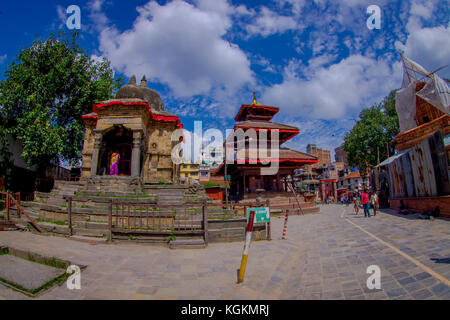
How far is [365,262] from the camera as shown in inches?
200

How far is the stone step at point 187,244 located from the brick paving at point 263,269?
7.7 inches

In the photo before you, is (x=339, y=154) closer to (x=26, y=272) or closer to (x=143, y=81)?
(x=143, y=81)

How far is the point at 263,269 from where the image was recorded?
16.4 feet

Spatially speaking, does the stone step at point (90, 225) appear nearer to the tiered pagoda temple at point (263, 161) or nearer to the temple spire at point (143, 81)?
the tiered pagoda temple at point (263, 161)

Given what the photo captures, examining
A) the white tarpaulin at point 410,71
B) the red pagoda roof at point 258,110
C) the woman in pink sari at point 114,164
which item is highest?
the white tarpaulin at point 410,71

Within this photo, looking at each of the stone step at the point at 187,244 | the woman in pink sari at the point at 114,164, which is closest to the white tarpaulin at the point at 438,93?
the stone step at the point at 187,244

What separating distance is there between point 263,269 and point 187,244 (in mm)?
2794

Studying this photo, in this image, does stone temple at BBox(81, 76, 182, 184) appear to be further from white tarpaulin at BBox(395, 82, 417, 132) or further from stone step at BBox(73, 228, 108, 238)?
white tarpaulin at BBox(395, 82, 417, 132)

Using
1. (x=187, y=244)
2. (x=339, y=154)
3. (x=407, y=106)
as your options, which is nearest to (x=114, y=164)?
(x=187, y=244)

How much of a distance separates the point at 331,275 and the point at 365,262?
4.06ft

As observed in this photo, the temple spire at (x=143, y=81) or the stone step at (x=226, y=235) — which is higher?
the temple spire at (x=143, y=81)

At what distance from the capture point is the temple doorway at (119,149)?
17484mm
